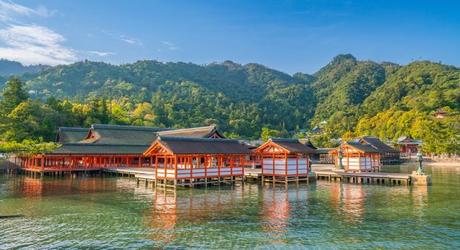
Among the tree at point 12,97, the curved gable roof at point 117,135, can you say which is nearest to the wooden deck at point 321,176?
the curved gable roof at point 117,135

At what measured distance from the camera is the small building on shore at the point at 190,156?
31172 millimetres

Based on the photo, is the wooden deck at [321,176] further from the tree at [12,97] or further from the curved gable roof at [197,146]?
the tree at [12,97]

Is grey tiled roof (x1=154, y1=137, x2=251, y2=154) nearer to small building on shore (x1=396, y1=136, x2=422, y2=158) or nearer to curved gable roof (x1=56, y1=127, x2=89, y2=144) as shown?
curved gable roof (x1=56, y1=127, x2=89, y2=144)

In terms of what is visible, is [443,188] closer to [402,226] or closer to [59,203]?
[402,226]

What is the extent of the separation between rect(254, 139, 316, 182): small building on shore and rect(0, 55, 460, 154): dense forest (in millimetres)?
29816

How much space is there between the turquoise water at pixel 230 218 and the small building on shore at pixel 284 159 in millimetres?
5312

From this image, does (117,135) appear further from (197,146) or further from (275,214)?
(275,214)

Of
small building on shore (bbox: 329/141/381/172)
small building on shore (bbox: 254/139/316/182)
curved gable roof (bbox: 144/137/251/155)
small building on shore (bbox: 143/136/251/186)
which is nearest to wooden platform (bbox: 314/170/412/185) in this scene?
small building on shore (bbox: 254/139/316/182)

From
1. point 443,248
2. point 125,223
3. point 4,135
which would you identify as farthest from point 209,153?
point 4,135

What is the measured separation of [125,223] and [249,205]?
7.97 metres

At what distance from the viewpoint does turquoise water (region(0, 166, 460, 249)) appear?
587 inches

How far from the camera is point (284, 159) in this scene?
1406 inches

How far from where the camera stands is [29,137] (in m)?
53.0

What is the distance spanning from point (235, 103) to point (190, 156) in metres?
116
